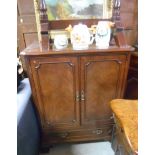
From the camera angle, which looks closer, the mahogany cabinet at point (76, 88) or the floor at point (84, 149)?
the mahogany cabinet at point (76, 88)

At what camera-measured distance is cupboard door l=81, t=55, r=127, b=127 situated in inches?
55.0

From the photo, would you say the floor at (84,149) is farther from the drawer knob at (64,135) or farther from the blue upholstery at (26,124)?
the blue upholstery at (26,124)

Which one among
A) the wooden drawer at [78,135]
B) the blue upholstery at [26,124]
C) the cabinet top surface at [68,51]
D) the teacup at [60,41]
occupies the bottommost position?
the wooden drawer at [78,135]

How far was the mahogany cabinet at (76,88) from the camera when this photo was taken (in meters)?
1.34

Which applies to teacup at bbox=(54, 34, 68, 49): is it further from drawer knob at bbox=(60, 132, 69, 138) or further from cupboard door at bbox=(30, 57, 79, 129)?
drawer knob at bbox=(60, 132, 69, 138)

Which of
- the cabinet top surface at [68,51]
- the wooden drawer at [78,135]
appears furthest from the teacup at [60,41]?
the wooden drawer at [78,135]

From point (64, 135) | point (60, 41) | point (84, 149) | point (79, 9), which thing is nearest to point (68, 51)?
point (60, 41)

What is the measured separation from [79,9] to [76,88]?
714mm

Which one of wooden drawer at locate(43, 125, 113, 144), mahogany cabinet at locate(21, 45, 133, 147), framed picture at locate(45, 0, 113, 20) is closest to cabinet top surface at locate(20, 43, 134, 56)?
mahogany cabinet at locate(21, 45, 133, 147)

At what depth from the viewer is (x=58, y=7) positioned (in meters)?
1.46

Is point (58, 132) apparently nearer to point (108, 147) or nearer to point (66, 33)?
point (108, 147)
